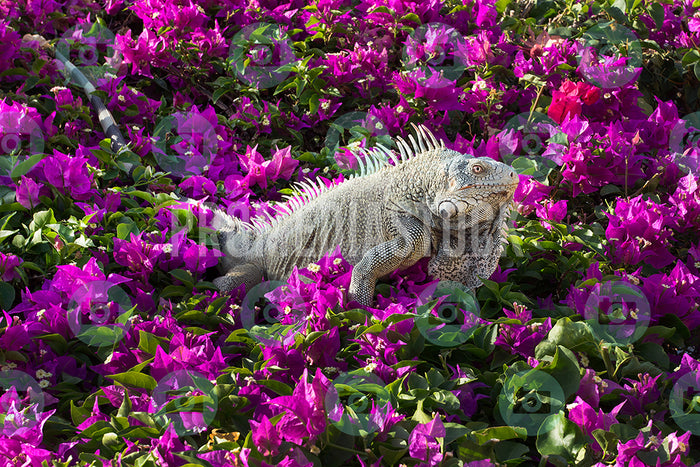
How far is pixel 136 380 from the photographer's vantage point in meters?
2.29

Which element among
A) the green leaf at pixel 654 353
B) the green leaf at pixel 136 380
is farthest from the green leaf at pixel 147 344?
the green leaf at pixel 654 353

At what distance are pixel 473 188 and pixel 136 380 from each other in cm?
143

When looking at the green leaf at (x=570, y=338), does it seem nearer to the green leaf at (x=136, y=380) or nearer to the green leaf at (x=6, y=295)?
the green leaf at (x=136, y=380)

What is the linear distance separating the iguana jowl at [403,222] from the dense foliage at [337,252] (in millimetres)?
140

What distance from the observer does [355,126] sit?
13.4ft

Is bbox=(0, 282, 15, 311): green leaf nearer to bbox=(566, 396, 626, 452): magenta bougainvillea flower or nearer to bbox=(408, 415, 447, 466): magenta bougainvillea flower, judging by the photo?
bbox=(408, 415, 447, 466): magenta bougainvillea flower

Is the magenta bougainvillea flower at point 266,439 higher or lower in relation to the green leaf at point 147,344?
higher

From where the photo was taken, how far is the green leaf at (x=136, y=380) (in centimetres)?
228

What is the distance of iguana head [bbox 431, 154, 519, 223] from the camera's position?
9.20 ft

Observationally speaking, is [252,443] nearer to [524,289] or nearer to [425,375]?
[425,375]

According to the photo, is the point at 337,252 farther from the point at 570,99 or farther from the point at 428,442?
the point at 570,99

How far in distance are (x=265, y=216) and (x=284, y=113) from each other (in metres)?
1.08

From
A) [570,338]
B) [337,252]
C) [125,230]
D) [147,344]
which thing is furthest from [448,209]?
[125,230]

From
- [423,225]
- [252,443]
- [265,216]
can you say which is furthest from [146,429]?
[265,216]
